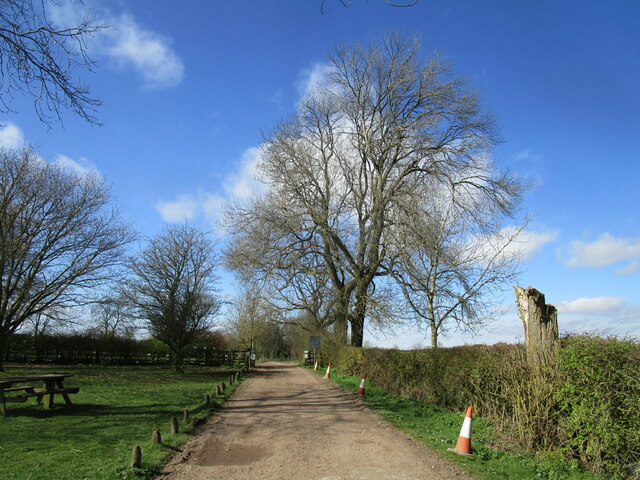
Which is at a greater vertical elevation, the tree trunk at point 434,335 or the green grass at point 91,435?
the tree trunk at point 434,335

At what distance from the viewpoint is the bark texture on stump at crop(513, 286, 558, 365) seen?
6.84 metres

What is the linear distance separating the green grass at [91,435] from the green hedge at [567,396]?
18.7ft

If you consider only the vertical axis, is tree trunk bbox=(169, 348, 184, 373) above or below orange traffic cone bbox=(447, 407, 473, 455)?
below

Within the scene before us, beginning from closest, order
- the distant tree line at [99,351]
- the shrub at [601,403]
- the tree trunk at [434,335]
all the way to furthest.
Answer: the shrub at [601,403] → the tree trunk at [434,335] → the distant tree line at [99,351]

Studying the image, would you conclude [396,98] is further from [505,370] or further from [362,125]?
[505,370]

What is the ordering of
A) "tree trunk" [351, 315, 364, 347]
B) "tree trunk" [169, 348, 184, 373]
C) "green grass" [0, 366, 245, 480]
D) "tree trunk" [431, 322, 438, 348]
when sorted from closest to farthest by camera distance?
"green grass" [0, 366, 245, 480]
"tree trunk" [431, 322, 438, 348]
"tree trunk" [351, 315, 364, 347]
"tree trunk" [169, 348, 184, 373]

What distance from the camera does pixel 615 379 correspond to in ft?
18.1

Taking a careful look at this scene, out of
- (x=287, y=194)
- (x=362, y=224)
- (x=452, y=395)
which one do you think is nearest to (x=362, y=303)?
(x=362, y=224)

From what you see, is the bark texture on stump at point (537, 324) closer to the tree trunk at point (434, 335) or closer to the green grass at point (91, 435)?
the green grass at point (91, 435)

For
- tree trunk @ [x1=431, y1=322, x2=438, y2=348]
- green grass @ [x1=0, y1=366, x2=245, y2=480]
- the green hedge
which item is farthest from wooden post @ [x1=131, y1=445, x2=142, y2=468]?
tree trunk @ [x1=431, y1=322, x2=438, y2=348]

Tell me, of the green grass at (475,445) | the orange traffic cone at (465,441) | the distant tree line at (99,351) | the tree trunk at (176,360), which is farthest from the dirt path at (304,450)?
the distant tree line at (99,351)

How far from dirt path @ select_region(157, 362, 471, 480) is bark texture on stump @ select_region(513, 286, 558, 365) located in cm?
216

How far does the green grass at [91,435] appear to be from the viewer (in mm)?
5669

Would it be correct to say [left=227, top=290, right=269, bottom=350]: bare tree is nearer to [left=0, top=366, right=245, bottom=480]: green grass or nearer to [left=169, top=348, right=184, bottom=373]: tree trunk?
[left=169, top=348, right=184, bottom=373]: tree trunk
